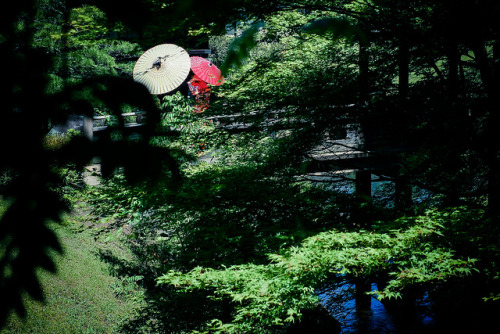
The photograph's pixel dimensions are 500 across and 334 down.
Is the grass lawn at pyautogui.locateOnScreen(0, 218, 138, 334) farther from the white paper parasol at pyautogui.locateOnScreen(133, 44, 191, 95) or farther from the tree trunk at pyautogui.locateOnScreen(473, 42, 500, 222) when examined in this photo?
the tree trunk at pyautogui.locateOnScreen(473, 42, 500, 222)

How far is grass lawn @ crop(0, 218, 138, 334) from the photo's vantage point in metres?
5.72

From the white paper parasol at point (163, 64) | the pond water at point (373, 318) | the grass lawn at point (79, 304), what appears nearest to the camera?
the pond water at point (373, 318)

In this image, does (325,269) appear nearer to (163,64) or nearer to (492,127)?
(492,127)

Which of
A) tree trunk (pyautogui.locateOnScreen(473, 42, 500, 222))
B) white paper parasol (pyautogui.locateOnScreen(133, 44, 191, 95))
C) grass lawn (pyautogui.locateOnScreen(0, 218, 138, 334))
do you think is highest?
white paper parasol (pyautogui.locateOnScreen(133, 44, 191, 95))

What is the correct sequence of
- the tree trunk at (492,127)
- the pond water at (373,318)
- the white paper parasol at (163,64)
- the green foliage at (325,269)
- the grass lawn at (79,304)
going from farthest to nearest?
the grass lawn at (79,304)
the white paper parasol at (163,64)
the pond water at (373,318)
the tree trunk at (492,127)
the green foliage at (325,269)

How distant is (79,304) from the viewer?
6.30 m

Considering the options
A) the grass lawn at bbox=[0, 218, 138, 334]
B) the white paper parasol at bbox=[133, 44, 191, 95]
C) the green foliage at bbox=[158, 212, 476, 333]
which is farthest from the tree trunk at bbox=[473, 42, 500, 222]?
the grass lawn at bbox=[0, 218, 138, 334]

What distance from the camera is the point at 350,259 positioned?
9.43 ft

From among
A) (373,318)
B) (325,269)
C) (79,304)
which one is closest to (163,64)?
(325,269)

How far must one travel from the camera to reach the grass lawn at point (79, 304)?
572cm

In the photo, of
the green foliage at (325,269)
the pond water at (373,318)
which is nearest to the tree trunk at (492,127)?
the green foliage at (325,269)

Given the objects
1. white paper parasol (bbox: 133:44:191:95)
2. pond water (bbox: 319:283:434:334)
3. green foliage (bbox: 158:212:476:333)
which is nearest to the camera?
green foliage (bbox: 158:212:476:333)

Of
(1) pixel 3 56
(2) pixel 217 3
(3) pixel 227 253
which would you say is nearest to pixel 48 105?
(1) pixel 3 56

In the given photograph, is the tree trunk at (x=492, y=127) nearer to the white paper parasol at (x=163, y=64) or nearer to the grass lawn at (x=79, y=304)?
the white paper parasol at (x=163, y=64)
